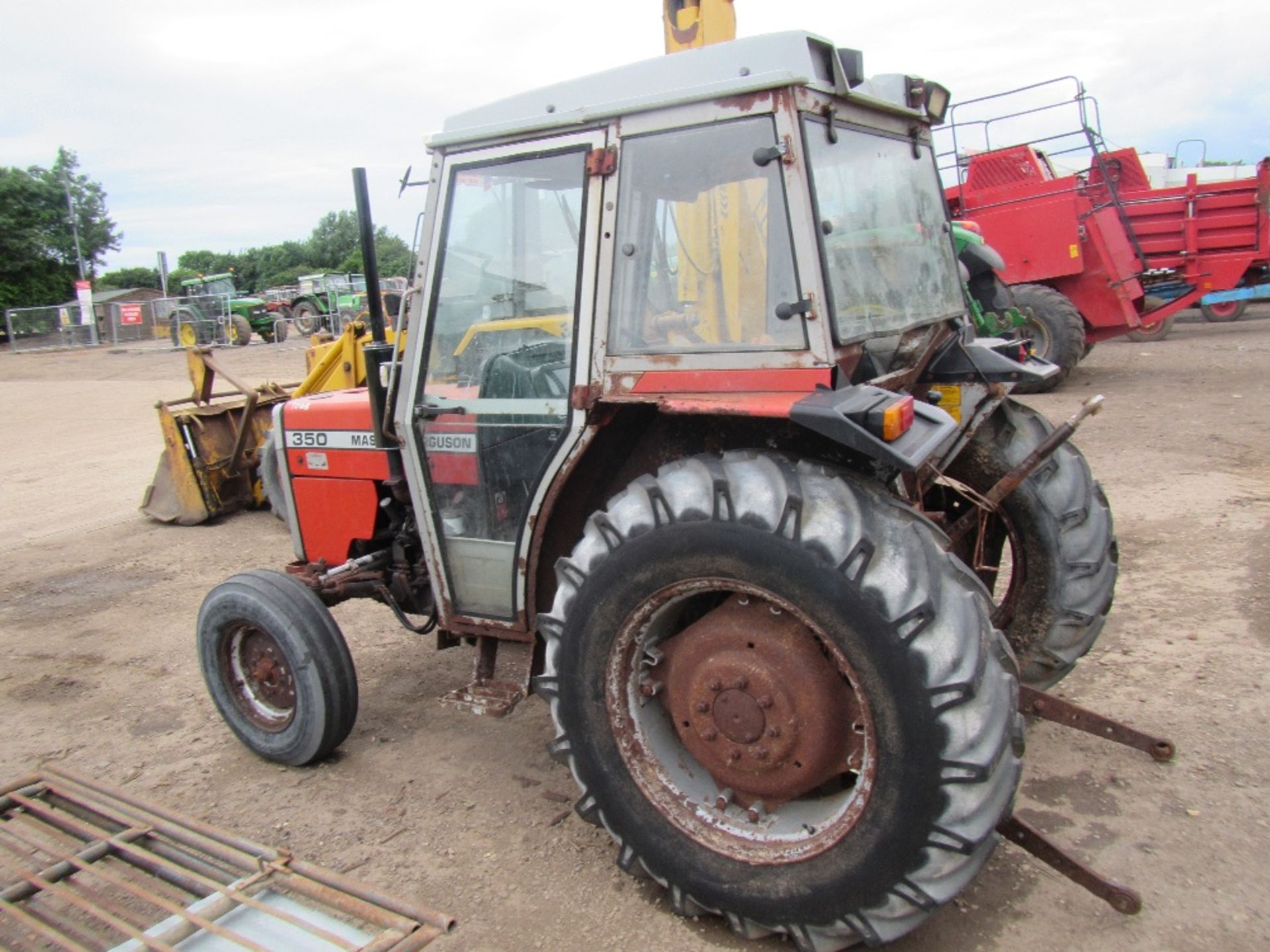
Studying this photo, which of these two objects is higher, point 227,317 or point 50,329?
point 50,329

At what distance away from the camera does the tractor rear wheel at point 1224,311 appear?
53.1 feet

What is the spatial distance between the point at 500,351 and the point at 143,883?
2005 millimetres

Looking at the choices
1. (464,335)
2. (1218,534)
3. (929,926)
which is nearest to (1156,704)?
(929,926)

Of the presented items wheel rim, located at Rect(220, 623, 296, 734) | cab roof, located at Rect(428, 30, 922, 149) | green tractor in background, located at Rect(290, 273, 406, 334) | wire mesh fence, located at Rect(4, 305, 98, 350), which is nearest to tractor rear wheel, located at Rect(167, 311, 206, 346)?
green tractor in background, located at Rect(290, 273, 406, 334)

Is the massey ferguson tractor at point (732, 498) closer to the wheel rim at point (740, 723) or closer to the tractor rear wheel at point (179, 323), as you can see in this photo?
the wheel rim at point (740, 723)

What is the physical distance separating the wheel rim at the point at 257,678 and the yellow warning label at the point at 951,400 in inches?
101

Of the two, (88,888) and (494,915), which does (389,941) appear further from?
(88,888)

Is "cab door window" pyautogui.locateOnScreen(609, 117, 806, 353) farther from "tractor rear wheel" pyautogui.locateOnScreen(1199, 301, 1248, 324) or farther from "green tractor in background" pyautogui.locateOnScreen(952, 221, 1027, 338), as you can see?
"tractor rear wheel" pyautogui.locateOnScreen(1199, 301, 1248, 324)

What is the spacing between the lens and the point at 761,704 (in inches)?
104

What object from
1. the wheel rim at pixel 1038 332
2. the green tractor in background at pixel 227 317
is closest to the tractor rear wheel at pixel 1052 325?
the wheel rim at pixel 1038 332

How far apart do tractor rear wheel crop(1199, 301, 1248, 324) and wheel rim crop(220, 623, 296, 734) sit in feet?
54.8

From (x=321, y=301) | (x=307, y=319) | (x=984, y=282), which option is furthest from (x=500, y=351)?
(x=321, y=301)

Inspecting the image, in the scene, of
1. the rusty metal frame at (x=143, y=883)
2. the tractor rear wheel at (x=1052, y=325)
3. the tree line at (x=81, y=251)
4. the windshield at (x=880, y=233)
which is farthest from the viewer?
the tree line at (x=81, y=251)

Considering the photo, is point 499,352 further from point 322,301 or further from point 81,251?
point 81,251
